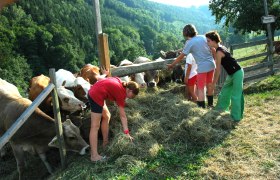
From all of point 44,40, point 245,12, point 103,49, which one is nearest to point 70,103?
point 103,49

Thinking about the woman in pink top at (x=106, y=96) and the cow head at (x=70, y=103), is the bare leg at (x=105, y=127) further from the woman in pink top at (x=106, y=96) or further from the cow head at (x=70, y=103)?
the cow head at (x=70, y=103)

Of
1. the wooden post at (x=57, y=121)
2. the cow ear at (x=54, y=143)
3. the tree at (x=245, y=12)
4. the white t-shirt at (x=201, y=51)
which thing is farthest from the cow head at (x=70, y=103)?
the tree at (x=245, y=12)

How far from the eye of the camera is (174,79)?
1143 cm

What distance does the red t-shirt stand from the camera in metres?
5.62

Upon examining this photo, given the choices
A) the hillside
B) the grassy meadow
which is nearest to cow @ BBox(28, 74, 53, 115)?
the grassy meadow

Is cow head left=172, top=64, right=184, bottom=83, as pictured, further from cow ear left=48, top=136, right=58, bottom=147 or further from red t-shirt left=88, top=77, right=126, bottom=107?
cow ear left=48, top=136, right=58, bottom=147

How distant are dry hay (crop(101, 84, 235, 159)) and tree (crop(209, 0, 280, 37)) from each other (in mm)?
18751

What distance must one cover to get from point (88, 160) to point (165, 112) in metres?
2.09

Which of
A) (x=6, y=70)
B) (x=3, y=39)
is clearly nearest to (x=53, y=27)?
(x=3, y=39)

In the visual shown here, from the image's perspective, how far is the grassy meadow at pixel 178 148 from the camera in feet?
17.1

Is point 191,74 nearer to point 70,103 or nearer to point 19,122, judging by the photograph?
point 70,103

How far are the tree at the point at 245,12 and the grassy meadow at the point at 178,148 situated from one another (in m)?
17.8

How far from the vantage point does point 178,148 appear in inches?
233

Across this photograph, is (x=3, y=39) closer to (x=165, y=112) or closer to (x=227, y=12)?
(x=227, y=12)
